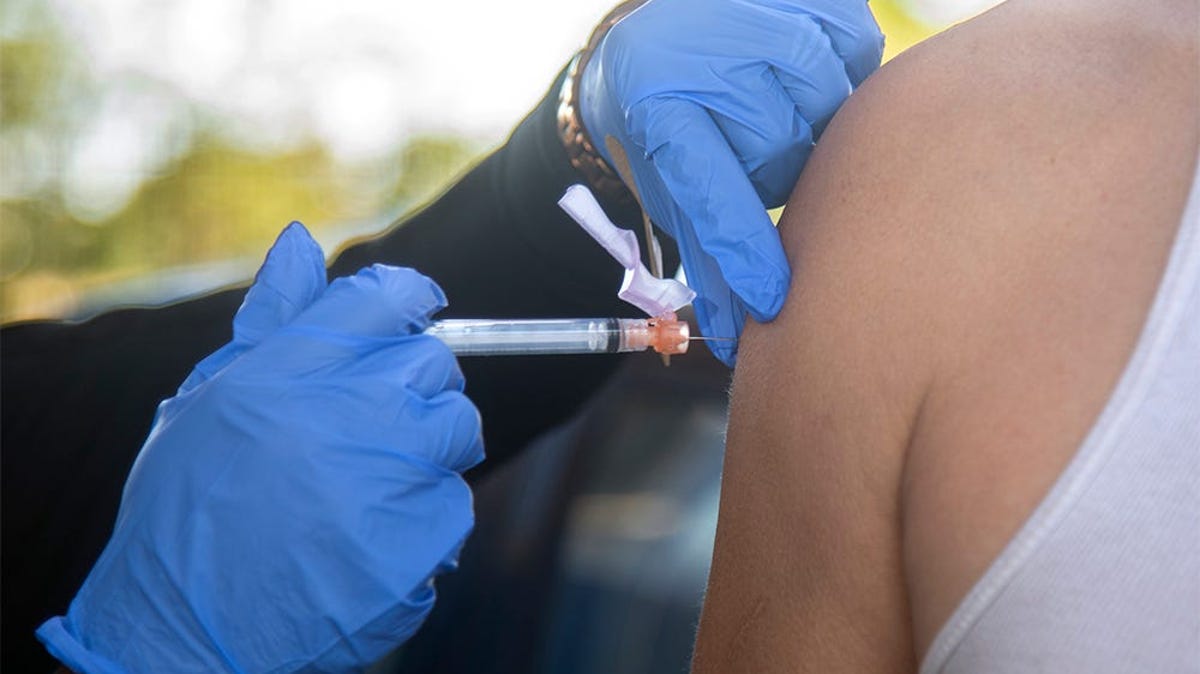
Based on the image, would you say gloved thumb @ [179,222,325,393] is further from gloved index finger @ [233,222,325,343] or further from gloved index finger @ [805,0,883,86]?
gloved index finger @ [805,0,883,86]

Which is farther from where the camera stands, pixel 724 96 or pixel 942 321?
pixel 724 96

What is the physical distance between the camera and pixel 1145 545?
2.15ft

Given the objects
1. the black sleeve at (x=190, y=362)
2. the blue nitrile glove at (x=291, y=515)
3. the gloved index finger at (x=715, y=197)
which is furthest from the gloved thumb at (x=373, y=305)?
the black sleeve at (x=190, y=362)

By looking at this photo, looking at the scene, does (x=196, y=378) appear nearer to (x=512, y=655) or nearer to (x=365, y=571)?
(x=365, y=571)

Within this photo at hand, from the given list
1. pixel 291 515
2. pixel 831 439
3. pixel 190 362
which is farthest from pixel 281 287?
pixel 831 439

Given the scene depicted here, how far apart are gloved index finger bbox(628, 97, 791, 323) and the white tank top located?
305 millimetres

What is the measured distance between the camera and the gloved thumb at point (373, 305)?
100cm

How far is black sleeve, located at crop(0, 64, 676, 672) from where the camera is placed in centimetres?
130

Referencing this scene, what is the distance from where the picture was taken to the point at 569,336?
1.07m

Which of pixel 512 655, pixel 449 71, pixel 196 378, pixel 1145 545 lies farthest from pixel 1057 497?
pixel 449 71

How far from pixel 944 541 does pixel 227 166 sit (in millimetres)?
2785

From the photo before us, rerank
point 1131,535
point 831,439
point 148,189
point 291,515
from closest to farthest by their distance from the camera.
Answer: point 1131,535
point 831,439
point 291,515
point 148,189

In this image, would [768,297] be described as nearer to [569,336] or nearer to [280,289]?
[569,336]

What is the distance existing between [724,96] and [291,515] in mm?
593
